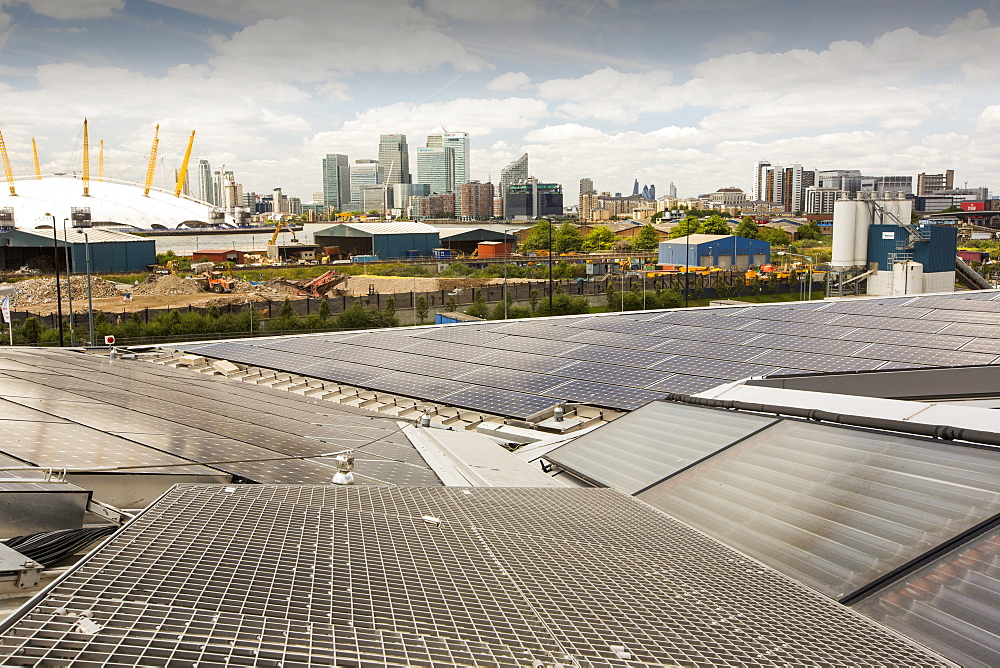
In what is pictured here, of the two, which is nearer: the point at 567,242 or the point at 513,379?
the point at 513,379

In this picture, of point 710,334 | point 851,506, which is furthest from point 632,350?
point 851,506

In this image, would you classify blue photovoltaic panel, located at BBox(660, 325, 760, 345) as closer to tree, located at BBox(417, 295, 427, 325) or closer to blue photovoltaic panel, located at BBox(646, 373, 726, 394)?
blue photovoltaic panel, located at BBox(646, 373, 726, 394)

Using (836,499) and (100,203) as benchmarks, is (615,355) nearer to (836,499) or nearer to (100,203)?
(836,499)

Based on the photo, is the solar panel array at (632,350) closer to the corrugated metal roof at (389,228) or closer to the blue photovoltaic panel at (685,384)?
the blue photovoltaic panel at (685,384)

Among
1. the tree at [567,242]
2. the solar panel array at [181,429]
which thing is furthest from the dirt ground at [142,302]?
the tree at [567,242]

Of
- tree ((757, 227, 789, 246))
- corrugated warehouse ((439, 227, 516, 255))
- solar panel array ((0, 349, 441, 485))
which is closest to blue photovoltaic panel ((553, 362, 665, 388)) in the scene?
solar panel array ((0, 349, 441, 485))
